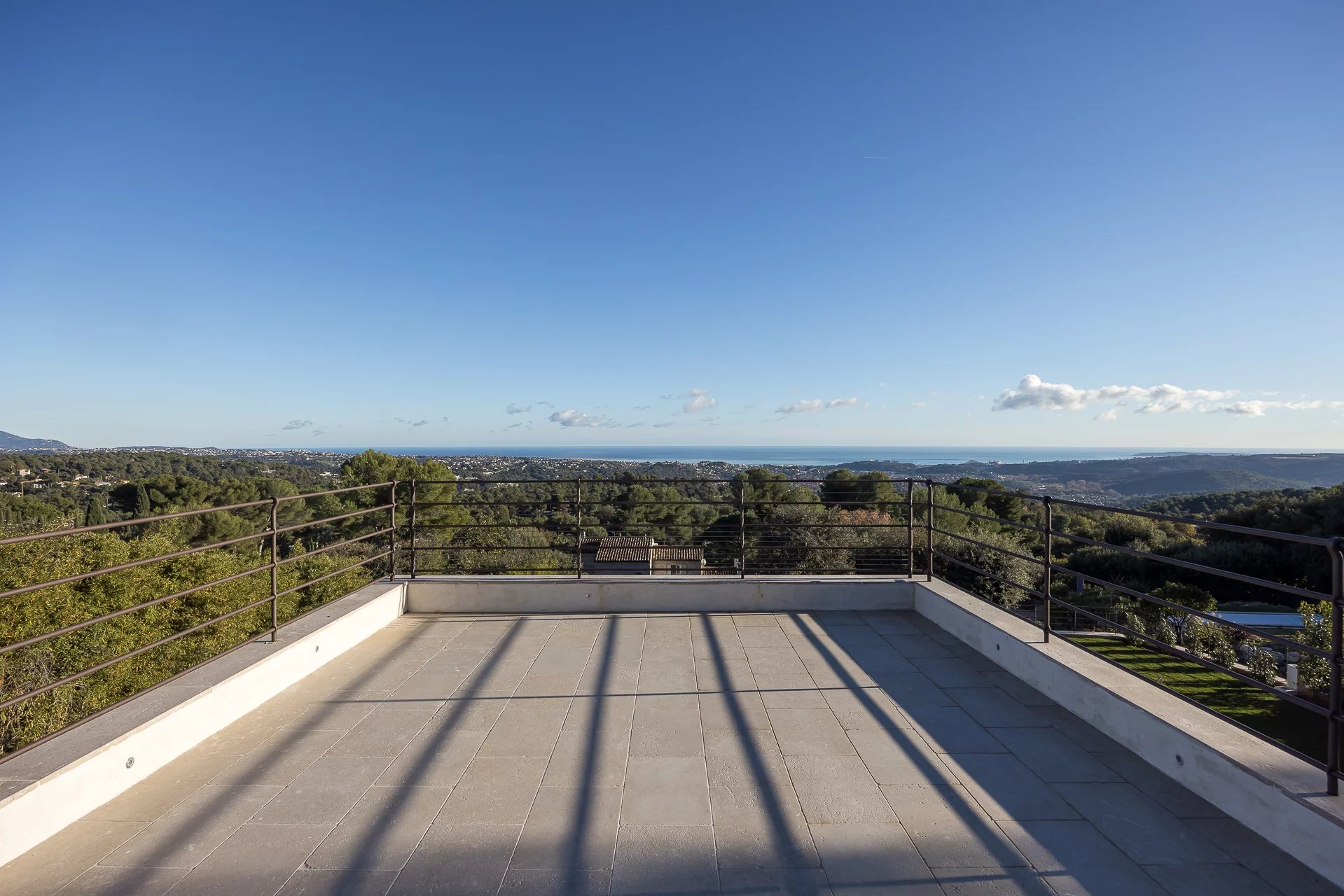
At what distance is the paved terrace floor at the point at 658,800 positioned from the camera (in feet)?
4.92

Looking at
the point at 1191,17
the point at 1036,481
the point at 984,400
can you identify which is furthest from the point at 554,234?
the point at 984,400

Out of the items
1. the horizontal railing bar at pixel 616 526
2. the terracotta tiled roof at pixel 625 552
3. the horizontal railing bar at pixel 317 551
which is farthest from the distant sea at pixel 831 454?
the horizontal railing bar at pixel 317 551

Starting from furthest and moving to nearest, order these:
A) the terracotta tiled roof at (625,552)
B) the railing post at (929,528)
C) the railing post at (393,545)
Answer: the terracotta tiled roof at (625,552) → the railing post at (393,545) → the railing post at (929,528)

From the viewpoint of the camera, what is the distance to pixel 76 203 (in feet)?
31.2

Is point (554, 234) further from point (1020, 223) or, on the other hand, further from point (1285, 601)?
point (1285, 601)

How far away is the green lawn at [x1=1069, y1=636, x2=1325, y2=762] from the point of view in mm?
7582

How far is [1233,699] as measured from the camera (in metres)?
9.16

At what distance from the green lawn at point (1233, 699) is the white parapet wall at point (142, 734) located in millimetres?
7991

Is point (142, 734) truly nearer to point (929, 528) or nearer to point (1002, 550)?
point (1002, 550)

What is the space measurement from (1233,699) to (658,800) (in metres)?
12.3

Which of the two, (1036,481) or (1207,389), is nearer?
(1036,481)

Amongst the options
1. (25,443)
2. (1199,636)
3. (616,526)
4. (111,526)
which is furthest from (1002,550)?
(25,443)

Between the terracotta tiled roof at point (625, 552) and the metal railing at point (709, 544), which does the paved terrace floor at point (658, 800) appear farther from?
the terracotta tiled roof at point (625, 552)

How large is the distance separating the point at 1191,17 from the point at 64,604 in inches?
789
